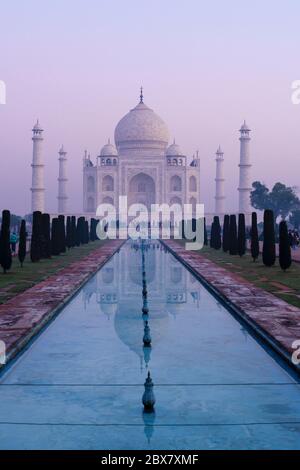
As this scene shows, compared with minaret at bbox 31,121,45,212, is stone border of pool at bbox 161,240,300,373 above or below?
below

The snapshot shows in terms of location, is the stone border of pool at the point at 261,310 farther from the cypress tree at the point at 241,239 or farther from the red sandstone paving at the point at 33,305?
the cypress tree at the point at 241,239

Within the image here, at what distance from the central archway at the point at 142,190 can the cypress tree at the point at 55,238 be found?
33054mm

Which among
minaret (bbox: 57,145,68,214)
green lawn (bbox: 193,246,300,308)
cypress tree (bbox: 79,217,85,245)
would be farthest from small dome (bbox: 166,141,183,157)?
green lawn (bbox: 193,246,300,308)

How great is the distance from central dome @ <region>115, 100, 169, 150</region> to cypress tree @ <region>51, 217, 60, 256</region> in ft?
110

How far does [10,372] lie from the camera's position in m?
5.54

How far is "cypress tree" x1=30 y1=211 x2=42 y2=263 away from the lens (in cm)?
1756

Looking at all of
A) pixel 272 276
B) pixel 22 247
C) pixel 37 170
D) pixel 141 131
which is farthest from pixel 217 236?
pixel 141 131

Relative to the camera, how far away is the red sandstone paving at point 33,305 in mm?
6836

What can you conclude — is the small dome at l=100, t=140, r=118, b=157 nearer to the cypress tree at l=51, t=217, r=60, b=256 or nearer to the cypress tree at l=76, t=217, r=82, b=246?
the cypress tree at l=76, t=217, r=82, b=246

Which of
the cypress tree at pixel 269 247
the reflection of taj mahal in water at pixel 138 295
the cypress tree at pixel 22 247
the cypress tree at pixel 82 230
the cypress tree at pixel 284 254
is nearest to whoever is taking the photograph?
the reflection of taj mahal in water at pixel 138 295

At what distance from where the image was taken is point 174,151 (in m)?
55.4

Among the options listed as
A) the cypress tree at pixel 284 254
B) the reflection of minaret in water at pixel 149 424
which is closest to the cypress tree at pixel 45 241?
the cypress tree at pixel 284 254

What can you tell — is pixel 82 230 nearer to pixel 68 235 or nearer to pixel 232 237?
pixel 68 235

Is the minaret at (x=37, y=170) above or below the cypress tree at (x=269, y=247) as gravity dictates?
above
